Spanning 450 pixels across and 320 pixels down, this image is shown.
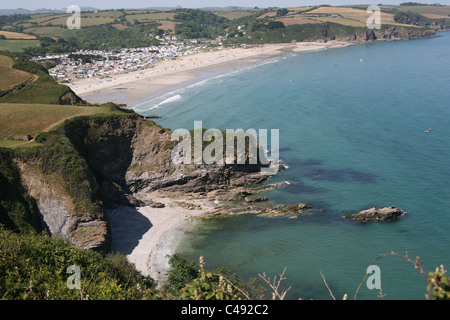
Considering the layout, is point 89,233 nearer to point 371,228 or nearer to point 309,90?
point 371,228

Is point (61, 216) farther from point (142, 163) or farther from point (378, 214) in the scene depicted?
point (378, 214)

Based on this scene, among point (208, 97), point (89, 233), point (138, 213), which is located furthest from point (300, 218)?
point (208, 97)

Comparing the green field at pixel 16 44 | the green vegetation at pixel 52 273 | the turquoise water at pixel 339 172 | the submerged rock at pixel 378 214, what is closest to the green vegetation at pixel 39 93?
the turquoise water at pixel 339 172

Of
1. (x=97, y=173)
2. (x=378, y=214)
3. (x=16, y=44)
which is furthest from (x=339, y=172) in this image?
(x=16, y=44)

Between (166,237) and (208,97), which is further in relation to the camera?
(208,97)

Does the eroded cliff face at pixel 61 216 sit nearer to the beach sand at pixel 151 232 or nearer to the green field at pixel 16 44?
the beach sand at pixel 151 232

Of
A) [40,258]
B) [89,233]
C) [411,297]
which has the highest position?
[40,258]

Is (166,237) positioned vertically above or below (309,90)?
below
